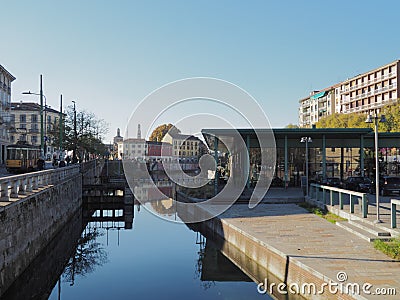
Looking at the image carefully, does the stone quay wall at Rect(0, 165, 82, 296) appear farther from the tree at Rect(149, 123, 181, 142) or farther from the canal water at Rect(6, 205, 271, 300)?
the tree at Rect(149, 123, 181, 142)

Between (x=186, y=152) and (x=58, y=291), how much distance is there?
44.8m

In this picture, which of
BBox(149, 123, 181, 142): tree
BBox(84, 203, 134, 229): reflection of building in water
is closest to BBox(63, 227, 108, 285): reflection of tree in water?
BBox(84, 203, 134, 229): reflection of building in water

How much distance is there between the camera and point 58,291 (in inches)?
511

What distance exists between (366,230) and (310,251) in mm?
3254

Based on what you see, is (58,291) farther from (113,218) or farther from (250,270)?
(113,218)

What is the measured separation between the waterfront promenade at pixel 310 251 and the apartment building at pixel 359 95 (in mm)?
53785

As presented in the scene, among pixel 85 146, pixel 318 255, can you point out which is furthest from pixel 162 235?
pixel 85 146

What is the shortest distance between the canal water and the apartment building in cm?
5388

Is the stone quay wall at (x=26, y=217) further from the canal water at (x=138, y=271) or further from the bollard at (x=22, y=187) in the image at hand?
the canal water at (x=138, y=271)

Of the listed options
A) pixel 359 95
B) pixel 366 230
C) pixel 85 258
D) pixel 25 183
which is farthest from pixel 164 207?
pixel 359 95

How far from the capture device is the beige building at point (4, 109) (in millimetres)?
51438

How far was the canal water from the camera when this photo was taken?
12.2m

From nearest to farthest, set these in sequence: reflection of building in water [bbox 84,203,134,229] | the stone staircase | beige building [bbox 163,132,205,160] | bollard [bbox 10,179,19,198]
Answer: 1. the stone staircase
2. bollard [bbox 10,179,19,198]
3. reflection of building in water [bbox 84,203,134,229]
4. beige building [bbox 163,132,205,160]

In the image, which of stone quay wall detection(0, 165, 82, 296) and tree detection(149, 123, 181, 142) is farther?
tree detection(149, 123, 181, 142)
